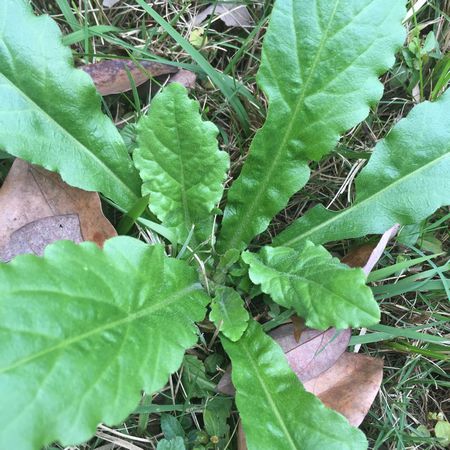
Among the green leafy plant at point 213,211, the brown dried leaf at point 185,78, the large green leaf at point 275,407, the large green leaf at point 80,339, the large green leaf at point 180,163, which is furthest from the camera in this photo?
the brown dried leaf at point 185,78

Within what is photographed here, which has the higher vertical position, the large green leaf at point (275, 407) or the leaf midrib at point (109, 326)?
the leaf midrib at point (109, 326)

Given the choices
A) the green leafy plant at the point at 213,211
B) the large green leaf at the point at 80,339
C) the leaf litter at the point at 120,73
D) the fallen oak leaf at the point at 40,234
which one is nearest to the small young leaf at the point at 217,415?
the green leafy plant at the point at 213,211

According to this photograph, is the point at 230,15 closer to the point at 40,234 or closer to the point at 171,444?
the point at 40,234

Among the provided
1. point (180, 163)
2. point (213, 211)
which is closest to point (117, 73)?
point (180, 163)

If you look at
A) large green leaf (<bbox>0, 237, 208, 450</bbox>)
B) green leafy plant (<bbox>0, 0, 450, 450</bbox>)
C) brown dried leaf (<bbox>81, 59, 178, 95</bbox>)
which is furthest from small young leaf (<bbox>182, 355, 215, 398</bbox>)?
brown dried leaf (<bbox>81, 59, 178, 95</bbox>)

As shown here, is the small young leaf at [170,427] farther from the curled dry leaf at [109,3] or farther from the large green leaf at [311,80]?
the curled dry leaf at [109,3]

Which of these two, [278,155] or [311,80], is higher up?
[311,80]

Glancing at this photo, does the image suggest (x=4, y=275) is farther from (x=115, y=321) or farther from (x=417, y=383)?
(x=417, y=383)
